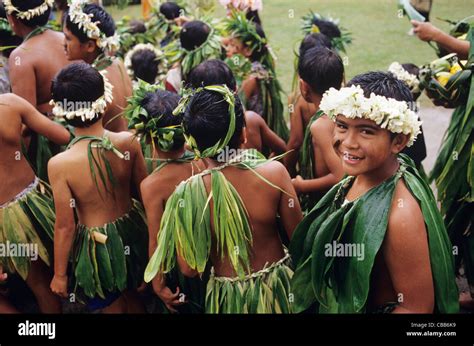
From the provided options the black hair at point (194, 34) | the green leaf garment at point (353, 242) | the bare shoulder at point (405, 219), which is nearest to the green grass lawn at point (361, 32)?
the black hair at point (194, 34)

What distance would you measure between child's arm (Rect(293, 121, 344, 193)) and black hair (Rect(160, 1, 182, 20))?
318 cm

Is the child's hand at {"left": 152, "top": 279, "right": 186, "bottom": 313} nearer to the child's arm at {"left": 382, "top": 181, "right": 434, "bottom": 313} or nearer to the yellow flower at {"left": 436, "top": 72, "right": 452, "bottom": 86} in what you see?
the child's arm at {"left": 382, "top": 181, "right": 434, "bottom": 313}

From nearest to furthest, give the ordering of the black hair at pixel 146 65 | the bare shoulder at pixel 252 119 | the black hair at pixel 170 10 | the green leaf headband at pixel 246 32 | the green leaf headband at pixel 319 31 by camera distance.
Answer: the bare shoulder at pixel 252 119 → the green leaf headband at pixel 246 32 → the green leaf headband at pixel 319 31 → the black hair at pixel 146 65 → the black hair at pixel 170 10

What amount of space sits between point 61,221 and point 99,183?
271 millimetres

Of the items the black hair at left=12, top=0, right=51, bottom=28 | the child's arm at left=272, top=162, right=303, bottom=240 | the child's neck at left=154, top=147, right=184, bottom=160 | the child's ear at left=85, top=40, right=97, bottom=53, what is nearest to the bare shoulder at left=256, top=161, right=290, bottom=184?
the child's arm at left=272, top=162, right=303, bottom=240

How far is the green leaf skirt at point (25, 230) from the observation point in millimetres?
3430

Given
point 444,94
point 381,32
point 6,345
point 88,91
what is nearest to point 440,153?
point 444,94

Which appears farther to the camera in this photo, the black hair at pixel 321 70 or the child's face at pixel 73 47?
the child's face at pixel 73 47

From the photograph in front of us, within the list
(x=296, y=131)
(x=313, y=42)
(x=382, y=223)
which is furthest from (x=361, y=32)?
A: (x=382, y=223)

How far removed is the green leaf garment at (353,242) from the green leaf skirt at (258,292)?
0.14 meters

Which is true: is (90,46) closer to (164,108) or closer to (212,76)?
(212,76)

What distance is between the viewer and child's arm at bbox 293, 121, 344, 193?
3.22 m

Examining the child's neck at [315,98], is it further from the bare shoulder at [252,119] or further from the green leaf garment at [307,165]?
the bare shoulder at [252,119]

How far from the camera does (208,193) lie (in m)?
2.61
